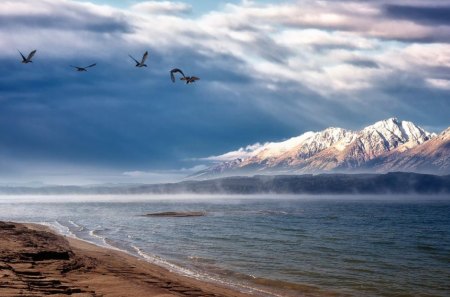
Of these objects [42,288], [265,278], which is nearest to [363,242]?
[265,278]

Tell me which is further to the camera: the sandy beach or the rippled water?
the rippled water

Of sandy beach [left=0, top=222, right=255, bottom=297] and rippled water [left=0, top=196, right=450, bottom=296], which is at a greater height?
sandy beach [left=0, top=222, right=255, bottom=297]

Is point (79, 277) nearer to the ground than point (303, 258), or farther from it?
farther from it

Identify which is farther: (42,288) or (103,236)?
(103,236)

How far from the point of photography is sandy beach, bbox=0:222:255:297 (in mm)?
23469

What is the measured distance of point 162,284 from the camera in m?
29.0

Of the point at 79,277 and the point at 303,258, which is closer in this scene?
the point at 79,277

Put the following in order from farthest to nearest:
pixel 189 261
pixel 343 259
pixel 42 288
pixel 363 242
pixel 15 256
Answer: pixel 363 242 < pixel 343 259 < pixel 189 261 < pixel 15 256 < pixel 42 288

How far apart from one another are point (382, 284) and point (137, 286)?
17121 mm

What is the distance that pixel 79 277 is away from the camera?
90.2 ft

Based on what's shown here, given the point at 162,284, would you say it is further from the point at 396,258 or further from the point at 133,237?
the point at 133,237

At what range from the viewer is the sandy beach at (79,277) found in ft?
77.0

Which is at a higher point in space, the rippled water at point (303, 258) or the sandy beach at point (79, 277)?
the sandy beach at point (79, 277)

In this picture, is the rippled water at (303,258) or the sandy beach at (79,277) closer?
the sandy beach at (79,277)
